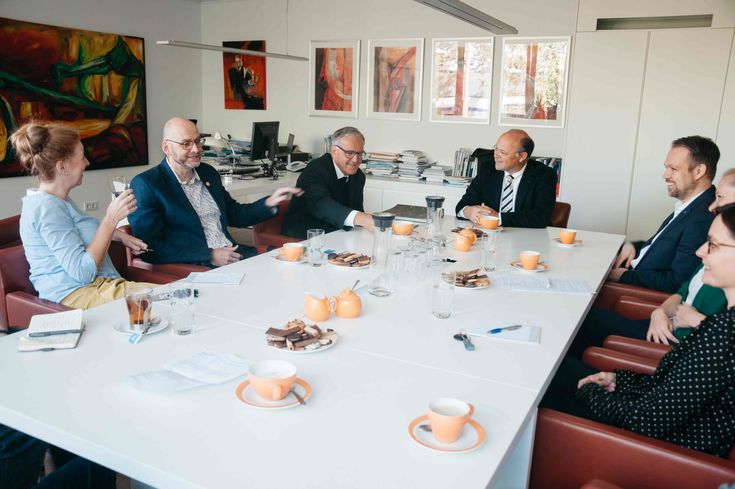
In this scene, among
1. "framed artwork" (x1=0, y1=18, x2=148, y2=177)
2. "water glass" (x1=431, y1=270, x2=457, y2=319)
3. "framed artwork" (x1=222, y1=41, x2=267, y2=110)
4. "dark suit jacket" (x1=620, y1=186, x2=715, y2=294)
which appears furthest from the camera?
"framed artwork" (x1=222, y1=41, x2=267, y2=110)

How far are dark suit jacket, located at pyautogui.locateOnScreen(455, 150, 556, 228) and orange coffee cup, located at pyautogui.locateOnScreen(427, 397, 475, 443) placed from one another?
8.80ft

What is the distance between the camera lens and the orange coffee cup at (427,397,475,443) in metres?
1.27

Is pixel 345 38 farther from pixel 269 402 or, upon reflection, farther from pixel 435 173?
pixel 269 402

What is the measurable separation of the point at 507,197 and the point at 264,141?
2757mm

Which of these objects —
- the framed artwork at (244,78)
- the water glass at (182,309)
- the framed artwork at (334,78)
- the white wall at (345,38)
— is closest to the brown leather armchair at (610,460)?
the water glass at (182,309)

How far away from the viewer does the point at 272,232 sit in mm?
3947

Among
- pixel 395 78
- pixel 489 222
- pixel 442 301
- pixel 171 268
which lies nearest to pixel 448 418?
pixel 442 301

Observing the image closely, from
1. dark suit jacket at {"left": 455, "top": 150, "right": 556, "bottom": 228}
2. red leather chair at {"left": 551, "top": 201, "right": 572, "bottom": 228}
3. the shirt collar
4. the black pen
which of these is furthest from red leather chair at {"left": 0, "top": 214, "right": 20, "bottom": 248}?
red leather chair at {"left": 551, "top": 201, "right": 572, "bottom": 228}

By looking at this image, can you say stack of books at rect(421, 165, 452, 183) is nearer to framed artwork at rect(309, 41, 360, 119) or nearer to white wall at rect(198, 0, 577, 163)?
white wall at rect(198, 0, 577, 163)

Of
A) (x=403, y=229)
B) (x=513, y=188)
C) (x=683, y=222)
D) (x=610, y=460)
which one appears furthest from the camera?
(x=513, y=188)

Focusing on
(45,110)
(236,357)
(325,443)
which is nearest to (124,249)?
(236,357)

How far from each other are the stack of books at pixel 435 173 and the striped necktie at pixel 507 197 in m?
1.79

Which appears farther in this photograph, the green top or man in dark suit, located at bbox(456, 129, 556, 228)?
man in dark suit, located at bbox(456, 129, 556, 228)

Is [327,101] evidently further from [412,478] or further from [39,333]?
[412,478]
